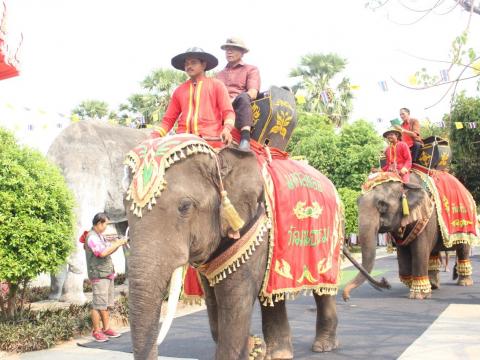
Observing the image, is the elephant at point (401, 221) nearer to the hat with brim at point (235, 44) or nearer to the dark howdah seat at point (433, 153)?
the dark howdah seat at point (433, 153)

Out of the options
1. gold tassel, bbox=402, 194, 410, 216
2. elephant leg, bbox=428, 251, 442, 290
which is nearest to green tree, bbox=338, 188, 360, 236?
elephant leg, bbox=428, 251, 442, 290

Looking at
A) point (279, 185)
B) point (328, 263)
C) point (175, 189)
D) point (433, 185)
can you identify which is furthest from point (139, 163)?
point (433, 185)

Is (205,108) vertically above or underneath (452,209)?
above

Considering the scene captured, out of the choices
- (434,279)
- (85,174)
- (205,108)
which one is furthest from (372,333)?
(85,174)

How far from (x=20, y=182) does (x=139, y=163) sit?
400 cm

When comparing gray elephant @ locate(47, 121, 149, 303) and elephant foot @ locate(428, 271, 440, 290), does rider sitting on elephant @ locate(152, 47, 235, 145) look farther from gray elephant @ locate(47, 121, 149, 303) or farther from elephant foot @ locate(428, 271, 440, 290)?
elephant foot @ locate(428, 271, 440, 290)

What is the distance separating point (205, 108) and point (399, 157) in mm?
6277

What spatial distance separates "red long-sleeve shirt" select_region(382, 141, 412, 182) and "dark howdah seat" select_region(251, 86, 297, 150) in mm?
4981

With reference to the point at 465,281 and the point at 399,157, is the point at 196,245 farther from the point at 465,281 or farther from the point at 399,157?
the point at 465,281

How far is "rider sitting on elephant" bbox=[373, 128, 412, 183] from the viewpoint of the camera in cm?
1012

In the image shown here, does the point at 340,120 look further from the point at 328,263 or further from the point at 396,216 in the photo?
the point at 328,263

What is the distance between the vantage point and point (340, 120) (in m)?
35.3

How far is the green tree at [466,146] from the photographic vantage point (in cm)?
2414

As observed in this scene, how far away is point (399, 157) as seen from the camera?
402 inches
